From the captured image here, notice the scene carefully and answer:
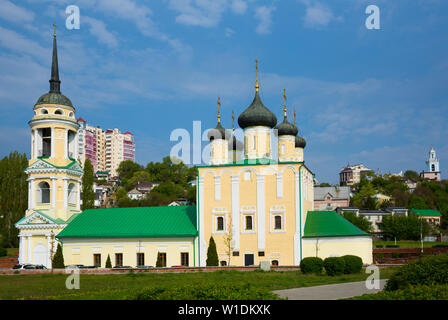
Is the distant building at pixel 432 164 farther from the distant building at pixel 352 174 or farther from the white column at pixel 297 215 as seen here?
the white column at pixel 297 215

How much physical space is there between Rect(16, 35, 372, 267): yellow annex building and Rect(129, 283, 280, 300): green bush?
Result: 74.4ft

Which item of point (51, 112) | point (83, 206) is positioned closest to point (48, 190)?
point (51, 112)

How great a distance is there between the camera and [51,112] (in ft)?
128

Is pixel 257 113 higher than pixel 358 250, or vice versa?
pixel 257 113

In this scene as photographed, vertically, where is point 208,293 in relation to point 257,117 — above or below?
below

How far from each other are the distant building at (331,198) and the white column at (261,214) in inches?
2812

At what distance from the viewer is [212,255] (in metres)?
33.9

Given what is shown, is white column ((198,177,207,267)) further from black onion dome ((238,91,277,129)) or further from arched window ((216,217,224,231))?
black onion dome ((238,91,277,129))

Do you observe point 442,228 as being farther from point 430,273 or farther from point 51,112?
point 430,273

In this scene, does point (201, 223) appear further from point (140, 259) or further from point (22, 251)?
point (22, 251)

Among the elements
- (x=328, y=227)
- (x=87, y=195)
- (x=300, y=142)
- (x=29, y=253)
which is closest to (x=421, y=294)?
(x=328, y=227)

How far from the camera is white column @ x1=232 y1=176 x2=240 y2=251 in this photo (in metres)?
34.6

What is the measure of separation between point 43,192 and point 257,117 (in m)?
18.0
